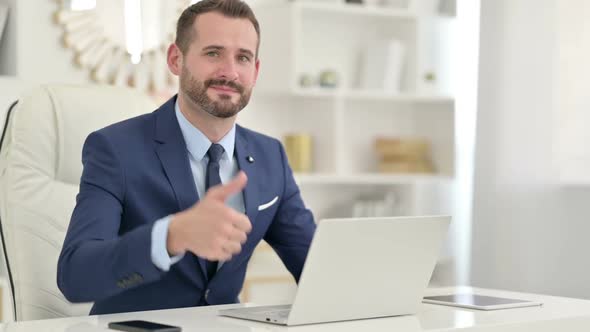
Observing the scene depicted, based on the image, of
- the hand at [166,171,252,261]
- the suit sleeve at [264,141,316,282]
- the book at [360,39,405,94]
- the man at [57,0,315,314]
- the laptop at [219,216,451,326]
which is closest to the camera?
the hand at [166,171,252,261]

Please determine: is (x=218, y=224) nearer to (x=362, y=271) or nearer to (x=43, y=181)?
(x=362, y=271)

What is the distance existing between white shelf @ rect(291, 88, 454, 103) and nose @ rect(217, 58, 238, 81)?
2.03 meters

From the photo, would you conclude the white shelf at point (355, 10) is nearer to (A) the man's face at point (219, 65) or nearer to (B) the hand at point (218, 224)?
(A) the man's face at point (219, 65)

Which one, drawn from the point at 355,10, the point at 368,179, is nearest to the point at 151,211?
the point at 368,179

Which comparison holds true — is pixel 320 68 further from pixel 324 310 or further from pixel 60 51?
pixel 324 310

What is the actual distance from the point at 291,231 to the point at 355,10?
229 cm

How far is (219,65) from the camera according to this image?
6.13ft

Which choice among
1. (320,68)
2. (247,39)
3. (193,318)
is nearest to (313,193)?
(320,68)

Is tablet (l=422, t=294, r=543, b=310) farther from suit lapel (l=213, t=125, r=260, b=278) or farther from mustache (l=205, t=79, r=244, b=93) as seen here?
mustache (l=205, t=79, r=244, b=93)

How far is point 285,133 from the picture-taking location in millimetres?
4156

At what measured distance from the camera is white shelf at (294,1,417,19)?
400 centimetres

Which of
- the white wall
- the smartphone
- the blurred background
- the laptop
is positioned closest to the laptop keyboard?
the laptop

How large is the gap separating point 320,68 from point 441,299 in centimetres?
267

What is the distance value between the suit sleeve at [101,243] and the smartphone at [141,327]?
2.9 inches
